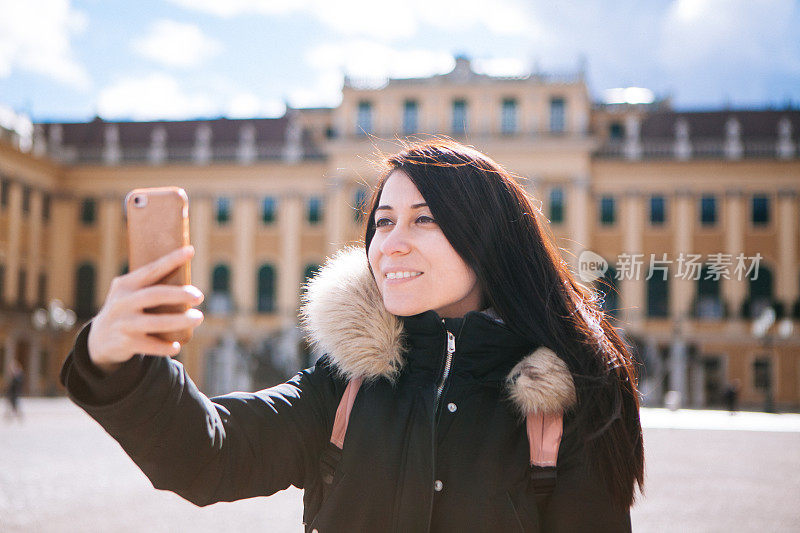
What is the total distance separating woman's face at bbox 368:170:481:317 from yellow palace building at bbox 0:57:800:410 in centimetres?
2882

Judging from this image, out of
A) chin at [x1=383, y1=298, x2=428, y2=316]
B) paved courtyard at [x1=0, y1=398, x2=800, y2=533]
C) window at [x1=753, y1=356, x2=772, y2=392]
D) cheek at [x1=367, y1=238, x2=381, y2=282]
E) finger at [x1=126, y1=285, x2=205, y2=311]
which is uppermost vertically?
cheek at [x1=367, y1=238, x2=381, y2=282]

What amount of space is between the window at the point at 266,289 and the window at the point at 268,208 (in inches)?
78.5

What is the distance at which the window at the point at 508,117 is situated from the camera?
34.2 meters

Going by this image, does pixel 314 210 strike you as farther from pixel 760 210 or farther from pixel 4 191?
pixel 760 210

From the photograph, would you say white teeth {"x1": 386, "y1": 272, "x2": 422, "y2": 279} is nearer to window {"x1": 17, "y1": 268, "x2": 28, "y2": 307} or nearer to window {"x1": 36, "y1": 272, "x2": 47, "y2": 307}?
window {"x1": 17, "y1": 268, "x2": 28, "y2": 307}

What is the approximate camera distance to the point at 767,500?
6875 millimetres

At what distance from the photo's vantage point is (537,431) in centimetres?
173

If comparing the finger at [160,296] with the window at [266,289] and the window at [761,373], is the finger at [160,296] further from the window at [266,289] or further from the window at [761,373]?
the window at [266,289]

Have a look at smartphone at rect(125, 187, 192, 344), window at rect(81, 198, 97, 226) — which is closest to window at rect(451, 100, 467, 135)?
window at rect(81, 198, 97, 226)

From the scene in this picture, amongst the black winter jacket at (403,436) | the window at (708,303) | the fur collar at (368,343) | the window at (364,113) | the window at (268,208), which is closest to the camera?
the black winter jacket at (403,436)

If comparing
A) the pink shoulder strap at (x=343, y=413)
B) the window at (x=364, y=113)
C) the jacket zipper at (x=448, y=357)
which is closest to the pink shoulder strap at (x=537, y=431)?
the pink shoulder strap at (x=343, y=413)

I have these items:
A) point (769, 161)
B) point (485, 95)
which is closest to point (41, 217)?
point (485, 95)

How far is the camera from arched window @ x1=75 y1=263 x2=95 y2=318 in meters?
37.1

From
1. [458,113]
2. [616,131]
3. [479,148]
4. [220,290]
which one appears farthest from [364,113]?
[616,131]
